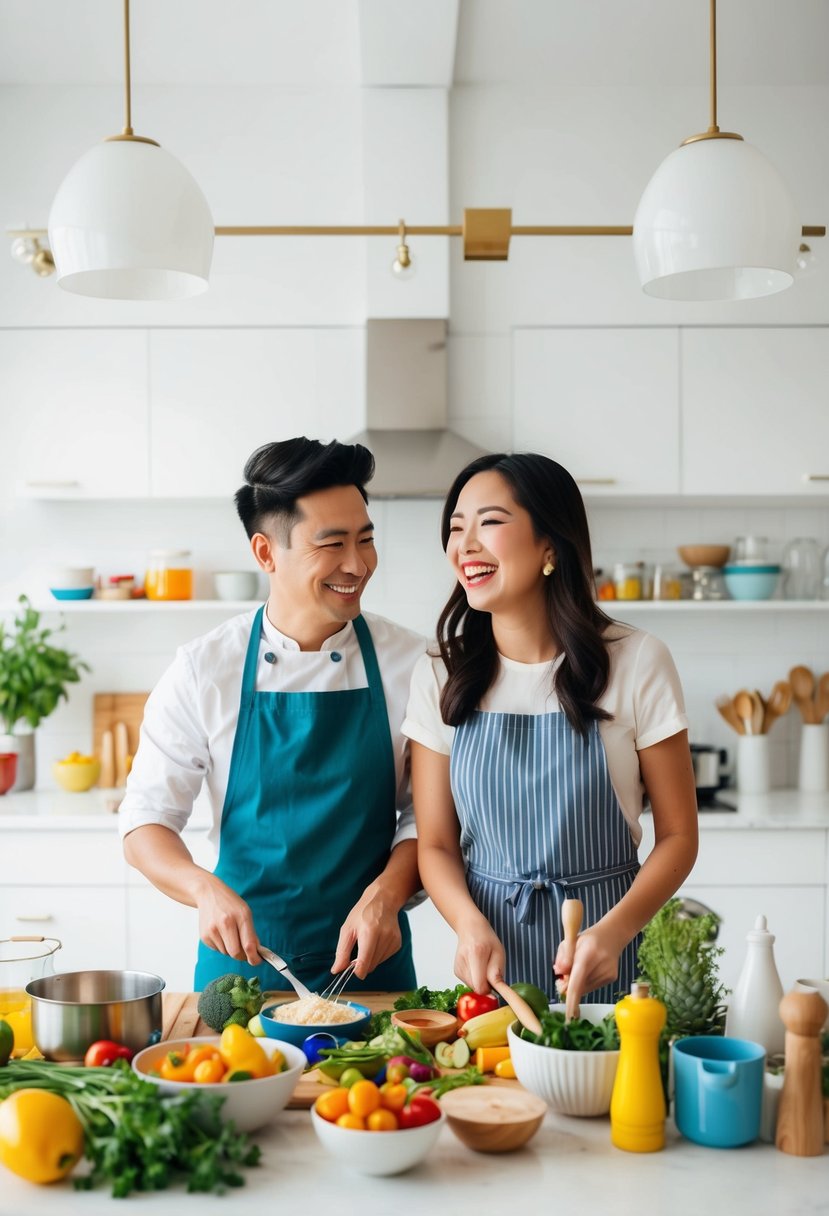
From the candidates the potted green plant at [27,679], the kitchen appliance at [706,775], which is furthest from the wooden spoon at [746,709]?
the potted green plant at [27,679]

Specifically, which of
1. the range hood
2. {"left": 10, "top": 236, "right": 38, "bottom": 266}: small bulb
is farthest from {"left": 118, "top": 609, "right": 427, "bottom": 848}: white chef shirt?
the range hood

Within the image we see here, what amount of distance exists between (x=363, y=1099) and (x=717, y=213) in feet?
4.26

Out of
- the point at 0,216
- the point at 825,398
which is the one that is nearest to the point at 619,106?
the point at 825,398

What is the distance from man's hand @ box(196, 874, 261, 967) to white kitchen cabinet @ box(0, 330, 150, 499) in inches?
103

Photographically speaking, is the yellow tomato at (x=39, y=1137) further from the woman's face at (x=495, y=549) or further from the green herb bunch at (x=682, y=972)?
the woman's face at (x=495, y=549)

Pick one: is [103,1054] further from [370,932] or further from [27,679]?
[27,679]

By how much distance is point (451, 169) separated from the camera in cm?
444

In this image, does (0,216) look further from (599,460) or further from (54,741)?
(599,460)

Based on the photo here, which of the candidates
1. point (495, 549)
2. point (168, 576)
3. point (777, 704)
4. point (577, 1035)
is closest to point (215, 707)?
point (495, 549)

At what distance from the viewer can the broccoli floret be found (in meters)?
1.76

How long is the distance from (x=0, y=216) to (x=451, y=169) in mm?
1730

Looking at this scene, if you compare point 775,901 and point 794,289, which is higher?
point 794,289

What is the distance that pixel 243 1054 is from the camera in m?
1.45

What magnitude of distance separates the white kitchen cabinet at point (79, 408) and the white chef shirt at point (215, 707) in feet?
6.85
